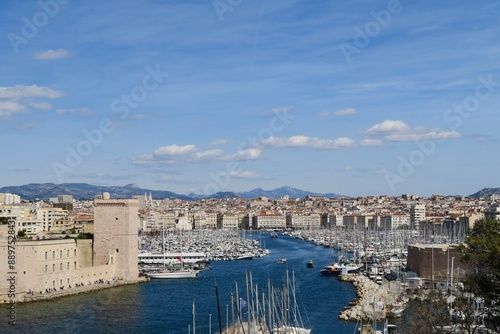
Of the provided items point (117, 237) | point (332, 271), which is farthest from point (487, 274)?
point (332, 271)

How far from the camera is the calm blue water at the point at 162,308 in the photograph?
48.9 feet

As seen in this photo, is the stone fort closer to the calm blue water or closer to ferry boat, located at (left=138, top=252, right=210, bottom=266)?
the calm blue water

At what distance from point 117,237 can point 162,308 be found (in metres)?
5.52

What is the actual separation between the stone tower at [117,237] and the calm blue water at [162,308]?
2.65ft

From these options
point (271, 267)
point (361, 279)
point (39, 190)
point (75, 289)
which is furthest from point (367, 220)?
point (39, 190)

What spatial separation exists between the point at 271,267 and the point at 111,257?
29.5ft

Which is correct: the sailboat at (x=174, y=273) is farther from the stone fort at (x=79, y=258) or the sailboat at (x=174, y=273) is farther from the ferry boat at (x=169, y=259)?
the ferry boat at (x=169, y=259)

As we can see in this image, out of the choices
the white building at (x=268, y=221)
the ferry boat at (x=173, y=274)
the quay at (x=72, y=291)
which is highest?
the white building at (x=268, y=221)

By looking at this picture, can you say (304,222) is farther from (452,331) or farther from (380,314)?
(452,331)

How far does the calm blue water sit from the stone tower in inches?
31.8

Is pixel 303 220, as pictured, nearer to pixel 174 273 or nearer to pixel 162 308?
pixel 174 273

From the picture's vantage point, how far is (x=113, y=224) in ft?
74.7

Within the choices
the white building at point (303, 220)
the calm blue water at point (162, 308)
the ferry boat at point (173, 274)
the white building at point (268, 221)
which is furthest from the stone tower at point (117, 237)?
the white building at point (303, 220)

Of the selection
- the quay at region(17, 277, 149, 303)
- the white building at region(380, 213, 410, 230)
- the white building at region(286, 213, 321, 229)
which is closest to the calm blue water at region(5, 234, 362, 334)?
the quay at region(17, 277, 149, 303)
